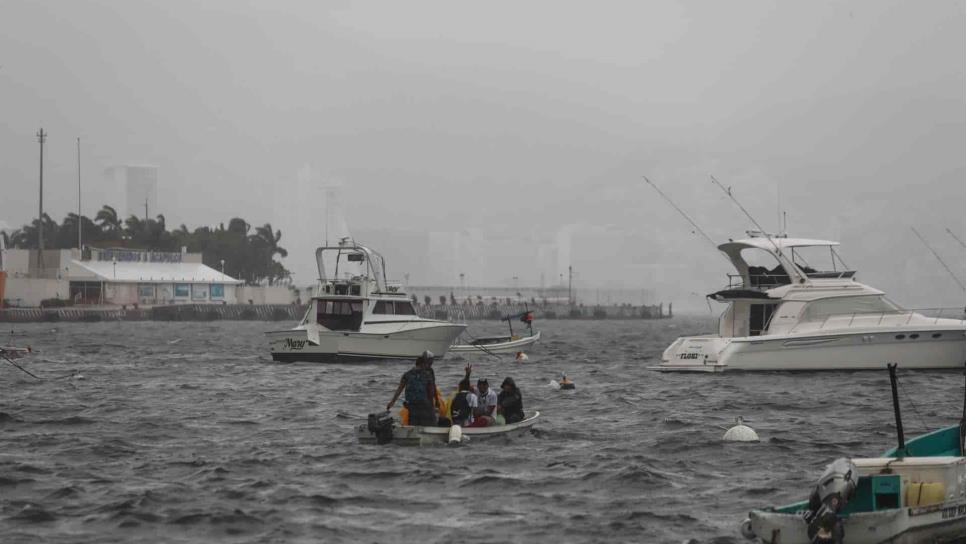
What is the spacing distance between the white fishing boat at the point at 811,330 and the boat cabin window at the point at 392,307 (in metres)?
14.5

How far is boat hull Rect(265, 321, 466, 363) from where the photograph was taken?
60.5 m

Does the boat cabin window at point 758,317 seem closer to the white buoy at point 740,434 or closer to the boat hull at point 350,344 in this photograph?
the boat hull at point 350,344

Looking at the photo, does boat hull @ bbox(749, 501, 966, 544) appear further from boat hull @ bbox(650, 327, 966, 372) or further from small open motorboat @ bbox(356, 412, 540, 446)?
boat hull @ bbox(650, 327, 966, 372)

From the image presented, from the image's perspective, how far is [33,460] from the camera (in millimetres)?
28812

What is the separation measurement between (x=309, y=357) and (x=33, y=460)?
32.1 meters

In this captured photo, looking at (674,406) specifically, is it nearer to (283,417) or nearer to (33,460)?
(283,417)

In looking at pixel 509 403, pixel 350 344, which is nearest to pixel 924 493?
pixel 509 403

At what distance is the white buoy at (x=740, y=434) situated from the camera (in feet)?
104

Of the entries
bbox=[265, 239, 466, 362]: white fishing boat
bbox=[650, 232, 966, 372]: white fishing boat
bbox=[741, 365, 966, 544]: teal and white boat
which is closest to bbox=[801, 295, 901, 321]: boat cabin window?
bbox=[650, 232, 966, 372]: white fishing boat

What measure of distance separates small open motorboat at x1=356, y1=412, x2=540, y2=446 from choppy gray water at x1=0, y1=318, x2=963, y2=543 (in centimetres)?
25

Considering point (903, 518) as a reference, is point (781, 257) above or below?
above

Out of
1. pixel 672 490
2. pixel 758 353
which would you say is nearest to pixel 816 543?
pixel 672 490

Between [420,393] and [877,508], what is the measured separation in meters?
12.4

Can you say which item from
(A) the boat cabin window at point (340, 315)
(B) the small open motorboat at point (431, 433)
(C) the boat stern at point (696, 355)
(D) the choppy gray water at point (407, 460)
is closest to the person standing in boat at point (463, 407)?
(B) the small open motorboat at point (431, 433)
